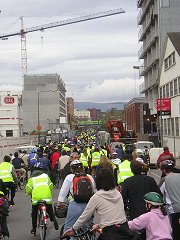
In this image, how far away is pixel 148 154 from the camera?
116 feet

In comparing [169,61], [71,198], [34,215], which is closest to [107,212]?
[71,198]

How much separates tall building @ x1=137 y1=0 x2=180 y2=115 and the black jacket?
57625 mm

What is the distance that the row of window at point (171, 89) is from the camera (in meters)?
48.2

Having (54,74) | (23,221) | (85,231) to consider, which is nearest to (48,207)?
(23,221)

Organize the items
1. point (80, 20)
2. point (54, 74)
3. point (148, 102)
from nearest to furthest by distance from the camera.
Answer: point (148, 102), point (80, 20), point (54, 74)

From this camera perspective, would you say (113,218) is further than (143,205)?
No

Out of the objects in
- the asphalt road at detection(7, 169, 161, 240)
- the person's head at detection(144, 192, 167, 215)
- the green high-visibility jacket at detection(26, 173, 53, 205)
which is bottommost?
the asphalt road at detection(7, 169, 161, 240)

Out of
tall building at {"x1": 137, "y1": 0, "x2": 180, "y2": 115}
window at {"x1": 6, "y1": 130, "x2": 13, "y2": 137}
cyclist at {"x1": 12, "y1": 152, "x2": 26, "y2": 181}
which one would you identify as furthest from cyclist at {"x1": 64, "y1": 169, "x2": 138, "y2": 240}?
window at {"x1": 6, "y1": 130, "x2": 13, "y2": 137}

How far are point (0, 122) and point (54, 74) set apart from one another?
54510mm

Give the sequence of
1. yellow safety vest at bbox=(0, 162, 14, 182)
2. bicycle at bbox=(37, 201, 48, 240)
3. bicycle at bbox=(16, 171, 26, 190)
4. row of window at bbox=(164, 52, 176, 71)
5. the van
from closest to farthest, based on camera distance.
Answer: bicycle at bbox=(37, 201, 48, 240), yellow safety vest at bbox=(0, 162, 14, 182), bicycle at bbox=(16, 171, 26, 190), the van, row of window at bbox=(164, 52, 176, 71)

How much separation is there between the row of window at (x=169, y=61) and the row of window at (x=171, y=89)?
1.80 metres

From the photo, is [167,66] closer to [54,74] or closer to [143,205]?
[143,205]

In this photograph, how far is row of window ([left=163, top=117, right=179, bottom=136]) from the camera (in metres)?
49.9

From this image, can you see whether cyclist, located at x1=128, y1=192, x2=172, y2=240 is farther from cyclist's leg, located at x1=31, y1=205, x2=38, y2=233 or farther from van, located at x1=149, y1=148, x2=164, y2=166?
van, located at x1=149, y1=148, x2=164, y2=166
